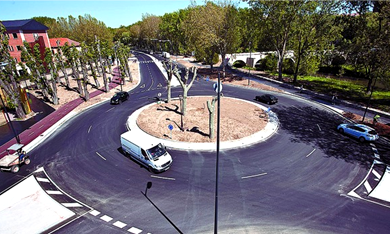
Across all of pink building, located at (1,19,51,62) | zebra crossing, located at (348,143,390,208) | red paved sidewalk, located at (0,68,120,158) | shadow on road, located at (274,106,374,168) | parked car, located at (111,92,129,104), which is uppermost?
pink building, located at (1,19,51,62)

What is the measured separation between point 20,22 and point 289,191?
82.9m

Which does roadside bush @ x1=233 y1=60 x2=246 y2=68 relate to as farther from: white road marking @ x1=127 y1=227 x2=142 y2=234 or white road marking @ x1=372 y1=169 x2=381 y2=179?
white road marking @ x1=127 y1=227 x2=142 y2=234

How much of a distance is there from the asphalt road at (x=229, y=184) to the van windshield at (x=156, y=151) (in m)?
1.73

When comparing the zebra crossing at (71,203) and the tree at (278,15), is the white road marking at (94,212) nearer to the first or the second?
the zebra crossing at (71,203)

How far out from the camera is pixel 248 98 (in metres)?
40.6

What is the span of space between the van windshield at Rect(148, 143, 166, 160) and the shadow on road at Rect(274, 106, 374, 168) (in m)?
15.1

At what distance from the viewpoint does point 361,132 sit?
24.0m

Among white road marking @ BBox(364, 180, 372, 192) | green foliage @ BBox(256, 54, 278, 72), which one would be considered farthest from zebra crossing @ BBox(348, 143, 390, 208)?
green foliage @ BBox(256, 54, 278, 72)

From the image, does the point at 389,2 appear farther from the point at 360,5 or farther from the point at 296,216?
the point at 296,216

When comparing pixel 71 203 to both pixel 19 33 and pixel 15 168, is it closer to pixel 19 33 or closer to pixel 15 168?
pixel 15 168

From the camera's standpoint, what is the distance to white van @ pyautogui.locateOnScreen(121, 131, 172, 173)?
1869cm

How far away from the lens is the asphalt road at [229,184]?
552 inches

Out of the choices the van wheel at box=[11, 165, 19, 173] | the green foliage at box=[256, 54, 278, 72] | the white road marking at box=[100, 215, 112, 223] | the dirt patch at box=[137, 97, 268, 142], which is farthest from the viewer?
the green foliage at box=[256, 54, 278, 72]

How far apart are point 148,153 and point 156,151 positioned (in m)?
0.86
